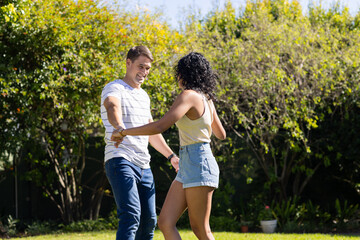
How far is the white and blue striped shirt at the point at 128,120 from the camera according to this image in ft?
11.2

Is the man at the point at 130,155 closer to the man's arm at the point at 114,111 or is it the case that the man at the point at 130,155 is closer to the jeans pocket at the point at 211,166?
the man's arm at the point at 114,111

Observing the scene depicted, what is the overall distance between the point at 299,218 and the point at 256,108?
2.13 meters

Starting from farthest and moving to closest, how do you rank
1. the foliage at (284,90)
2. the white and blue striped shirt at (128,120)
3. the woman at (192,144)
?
the foliage at (284,90)
the white and blue striped shirt at (128,120)
the woman at (192,144)

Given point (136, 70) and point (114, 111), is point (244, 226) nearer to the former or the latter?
point (136, 70)

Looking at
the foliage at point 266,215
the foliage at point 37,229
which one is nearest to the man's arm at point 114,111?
the foliage at point 266,215

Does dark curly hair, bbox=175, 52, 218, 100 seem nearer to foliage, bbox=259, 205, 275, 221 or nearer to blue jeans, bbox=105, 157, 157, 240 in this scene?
blue jeans, bbox=105, 157, 157, 240

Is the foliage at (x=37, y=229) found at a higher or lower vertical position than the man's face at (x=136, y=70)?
lower

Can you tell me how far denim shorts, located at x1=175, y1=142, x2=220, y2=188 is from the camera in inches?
122

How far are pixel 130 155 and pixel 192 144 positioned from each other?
52cm

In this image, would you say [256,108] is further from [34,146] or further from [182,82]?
[182,82]

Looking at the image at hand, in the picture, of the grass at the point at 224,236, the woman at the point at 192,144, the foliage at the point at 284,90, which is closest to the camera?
the woman at the point at 192,144

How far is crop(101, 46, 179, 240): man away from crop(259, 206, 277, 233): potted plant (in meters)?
4.41

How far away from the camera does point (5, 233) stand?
7.67 meters

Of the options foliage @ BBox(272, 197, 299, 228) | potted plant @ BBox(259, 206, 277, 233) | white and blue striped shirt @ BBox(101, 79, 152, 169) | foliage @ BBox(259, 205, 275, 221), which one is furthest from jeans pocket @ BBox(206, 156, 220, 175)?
foliage @ BBox(272, 197, 299, 228)
